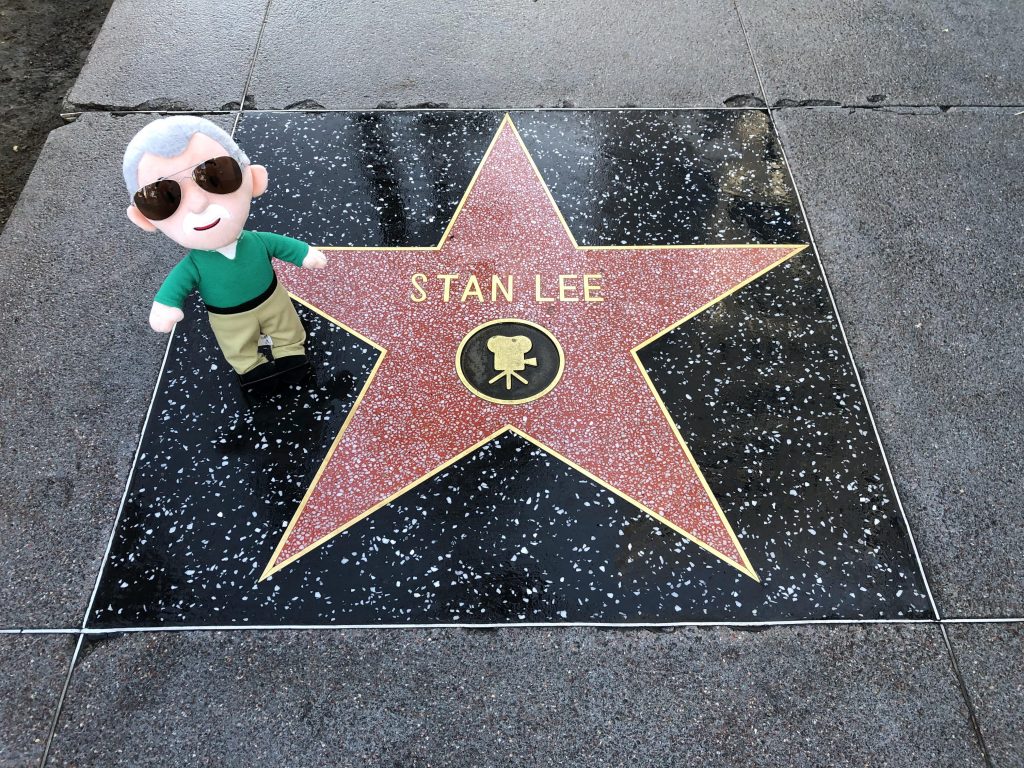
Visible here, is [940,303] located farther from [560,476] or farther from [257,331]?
[257,331]

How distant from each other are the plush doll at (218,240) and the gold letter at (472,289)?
716 mm

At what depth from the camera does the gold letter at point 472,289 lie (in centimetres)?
316

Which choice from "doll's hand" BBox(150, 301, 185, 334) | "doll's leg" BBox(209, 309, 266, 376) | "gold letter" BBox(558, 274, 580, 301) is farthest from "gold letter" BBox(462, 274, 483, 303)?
"doll's hand" BBox(150, 301, 185, 334)

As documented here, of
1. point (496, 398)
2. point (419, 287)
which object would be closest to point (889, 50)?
point (419, 287)

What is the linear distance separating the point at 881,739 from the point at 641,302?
1.80m

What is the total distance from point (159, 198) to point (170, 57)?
2.68 meters

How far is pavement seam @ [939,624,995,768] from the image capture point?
7.09 feet

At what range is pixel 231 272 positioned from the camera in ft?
8.10

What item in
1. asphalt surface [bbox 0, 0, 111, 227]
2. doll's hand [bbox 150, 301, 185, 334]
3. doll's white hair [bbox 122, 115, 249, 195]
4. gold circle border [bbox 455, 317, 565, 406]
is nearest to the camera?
doll's white hair [bbox 122, 115, 249, 195]

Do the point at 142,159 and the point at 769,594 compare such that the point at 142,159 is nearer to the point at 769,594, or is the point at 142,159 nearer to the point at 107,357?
the point at 107,357

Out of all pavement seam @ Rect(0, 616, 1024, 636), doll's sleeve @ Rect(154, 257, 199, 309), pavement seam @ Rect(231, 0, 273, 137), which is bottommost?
pavement seam @ Rect(0, 616, 1024, 636)

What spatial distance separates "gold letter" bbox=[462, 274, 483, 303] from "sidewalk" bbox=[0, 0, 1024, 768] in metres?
0.42

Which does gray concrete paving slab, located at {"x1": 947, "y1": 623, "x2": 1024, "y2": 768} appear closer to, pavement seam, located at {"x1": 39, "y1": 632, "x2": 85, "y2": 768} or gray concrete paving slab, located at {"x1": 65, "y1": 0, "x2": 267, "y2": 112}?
pavement seam, located at {"x1": 39, "y1": 632, "x2": 85, "y2": 768}

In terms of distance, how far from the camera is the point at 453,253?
3.32 m
